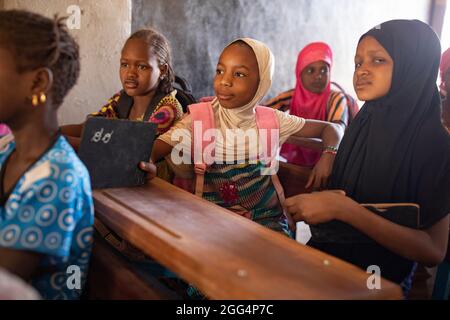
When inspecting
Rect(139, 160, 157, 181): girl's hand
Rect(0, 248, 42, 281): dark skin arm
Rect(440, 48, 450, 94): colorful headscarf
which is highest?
Rect(440, 48, 450, 94): colorful headscarf

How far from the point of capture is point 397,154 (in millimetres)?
1598

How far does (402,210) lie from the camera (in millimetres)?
1348

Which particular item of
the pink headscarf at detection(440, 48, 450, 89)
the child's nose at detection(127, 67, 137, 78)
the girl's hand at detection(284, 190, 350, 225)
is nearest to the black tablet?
the girl's hand at detection(284, 190, 350, 225)

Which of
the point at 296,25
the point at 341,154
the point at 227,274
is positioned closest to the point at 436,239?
the point at 341,154

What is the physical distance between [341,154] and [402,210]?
569mm

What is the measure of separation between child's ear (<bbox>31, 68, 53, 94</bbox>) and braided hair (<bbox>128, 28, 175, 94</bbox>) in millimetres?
1310

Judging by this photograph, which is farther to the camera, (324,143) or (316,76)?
(316,76)

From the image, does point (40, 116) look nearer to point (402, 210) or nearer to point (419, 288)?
point (402, 210)

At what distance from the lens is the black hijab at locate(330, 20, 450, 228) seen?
4.99ft

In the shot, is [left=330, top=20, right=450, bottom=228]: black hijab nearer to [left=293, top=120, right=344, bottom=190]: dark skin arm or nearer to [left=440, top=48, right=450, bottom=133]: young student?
[left=293, top=120, right=344, bottom=190]: dark skin arm

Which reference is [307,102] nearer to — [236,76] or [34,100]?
[236,76]

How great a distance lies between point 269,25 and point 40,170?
3.69 metres

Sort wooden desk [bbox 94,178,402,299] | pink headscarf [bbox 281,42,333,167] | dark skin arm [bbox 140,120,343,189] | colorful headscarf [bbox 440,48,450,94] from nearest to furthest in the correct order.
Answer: wooden desk [bbox 94,178,402,299]
dark skin arm [bbox 140,120,343,189]
colorful headscarf [bbox 440,48,450,94]
pink headscarf [bbox 281,42,333,167]

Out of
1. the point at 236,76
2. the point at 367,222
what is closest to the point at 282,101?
the point at 236,76
